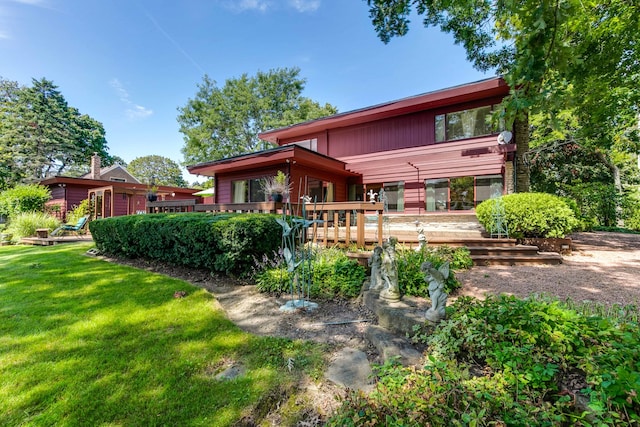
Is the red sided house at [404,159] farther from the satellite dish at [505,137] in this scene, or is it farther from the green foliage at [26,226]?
the green foliage at [26,226]

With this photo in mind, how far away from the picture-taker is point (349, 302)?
3.68 m

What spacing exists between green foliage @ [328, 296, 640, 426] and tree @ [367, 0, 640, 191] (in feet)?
5.69

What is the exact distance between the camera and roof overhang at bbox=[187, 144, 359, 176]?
8602mm

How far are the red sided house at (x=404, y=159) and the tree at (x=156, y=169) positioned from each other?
134 ft

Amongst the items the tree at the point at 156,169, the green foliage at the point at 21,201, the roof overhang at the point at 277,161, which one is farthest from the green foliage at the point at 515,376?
the tree at the point at 156,169

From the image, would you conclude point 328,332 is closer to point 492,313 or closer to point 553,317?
point 492,313

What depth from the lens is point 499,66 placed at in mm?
9539

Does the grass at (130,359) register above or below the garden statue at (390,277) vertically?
below

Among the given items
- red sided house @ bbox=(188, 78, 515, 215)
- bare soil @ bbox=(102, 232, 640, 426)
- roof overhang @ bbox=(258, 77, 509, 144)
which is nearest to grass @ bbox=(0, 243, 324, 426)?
bare soil @ bbox=(102, 232, 640, 426)

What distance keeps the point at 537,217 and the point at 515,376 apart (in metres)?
5.61

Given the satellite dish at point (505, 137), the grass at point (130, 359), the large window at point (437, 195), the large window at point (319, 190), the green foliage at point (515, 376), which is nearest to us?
the green foliage at point (515, 376)

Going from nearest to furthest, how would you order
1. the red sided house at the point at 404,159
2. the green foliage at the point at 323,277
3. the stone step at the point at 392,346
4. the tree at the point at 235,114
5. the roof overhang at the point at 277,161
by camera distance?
the stone step at the point at 392,346, the green foliage at the point at 323,277, the roof overhang at the point at 277,161, the red sided house at the point at 404,159, the tree at the point at 235,114

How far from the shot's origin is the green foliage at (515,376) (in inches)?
52.9

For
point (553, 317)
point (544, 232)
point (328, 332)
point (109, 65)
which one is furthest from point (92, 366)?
point (109, 65)
